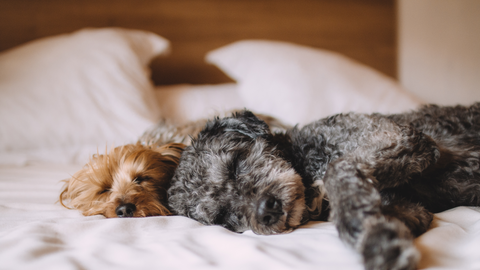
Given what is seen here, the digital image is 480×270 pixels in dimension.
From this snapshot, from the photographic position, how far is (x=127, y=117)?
2764mm

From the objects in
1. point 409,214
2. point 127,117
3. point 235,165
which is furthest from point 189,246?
point 127,117

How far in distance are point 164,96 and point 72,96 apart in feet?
2.72

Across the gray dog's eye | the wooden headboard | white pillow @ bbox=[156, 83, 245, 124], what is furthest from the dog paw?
the wooden headboard

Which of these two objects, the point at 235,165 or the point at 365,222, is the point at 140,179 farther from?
the point at 365,222

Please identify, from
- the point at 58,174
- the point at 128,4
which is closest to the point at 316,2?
the point at 128,4

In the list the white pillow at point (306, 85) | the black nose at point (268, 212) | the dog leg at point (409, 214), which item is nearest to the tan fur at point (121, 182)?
the black nose at point (268, 212)

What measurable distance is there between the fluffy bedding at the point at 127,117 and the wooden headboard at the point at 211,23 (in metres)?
0.65

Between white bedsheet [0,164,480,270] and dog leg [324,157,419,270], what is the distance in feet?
0.20

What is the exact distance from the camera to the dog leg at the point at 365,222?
2.92 feet

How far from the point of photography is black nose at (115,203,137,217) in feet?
5.37

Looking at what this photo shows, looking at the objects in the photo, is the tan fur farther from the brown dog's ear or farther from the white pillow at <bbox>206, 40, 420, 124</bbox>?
the white pillow at <bbox>206, 40, 420, 124</bbox>

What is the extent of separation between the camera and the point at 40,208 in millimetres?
1666

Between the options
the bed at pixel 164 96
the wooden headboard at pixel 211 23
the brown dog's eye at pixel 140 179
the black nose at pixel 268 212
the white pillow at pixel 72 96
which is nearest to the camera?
the bed at pixel 164 96

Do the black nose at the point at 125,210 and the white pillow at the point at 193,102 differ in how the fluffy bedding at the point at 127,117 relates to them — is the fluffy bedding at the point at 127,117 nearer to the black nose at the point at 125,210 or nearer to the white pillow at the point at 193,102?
the white pillow at the point at 193,102
